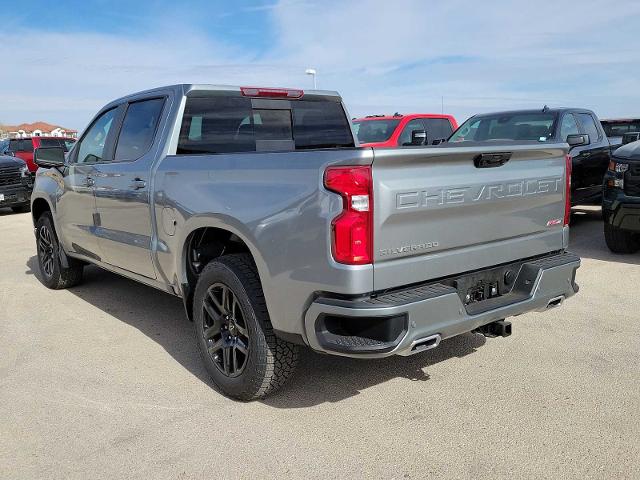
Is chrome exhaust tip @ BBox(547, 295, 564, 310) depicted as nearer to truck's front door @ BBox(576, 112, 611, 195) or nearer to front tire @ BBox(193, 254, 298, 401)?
front tire @ BBox(193, 254, 298, 401)

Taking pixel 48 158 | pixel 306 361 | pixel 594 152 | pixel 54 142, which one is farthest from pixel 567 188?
pixel 54 142

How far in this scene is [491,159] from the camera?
3176mm

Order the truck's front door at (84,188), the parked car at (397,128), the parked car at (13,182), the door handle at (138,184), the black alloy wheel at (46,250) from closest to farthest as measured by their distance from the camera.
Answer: the door handle at (138,184), the truck's front door at (84,188), the black alloy wheel at (46,250), the parked car at (397,128), the parked car at (13,182)

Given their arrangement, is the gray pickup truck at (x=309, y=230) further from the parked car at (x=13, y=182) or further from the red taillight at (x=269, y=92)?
the parked car at (x=13, y=182)

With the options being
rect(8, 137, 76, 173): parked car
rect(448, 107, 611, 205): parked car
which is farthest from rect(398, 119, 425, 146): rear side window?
rect(8, 137, 76, 173): parked car

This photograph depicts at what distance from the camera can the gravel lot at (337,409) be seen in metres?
2.81

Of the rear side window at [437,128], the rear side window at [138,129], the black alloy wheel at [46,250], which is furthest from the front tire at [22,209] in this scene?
the rear side window at [138,129]

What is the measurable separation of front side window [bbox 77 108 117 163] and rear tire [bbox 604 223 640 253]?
565 centimetres

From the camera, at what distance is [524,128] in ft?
27.6

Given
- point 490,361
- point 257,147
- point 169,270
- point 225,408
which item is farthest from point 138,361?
point 490,361

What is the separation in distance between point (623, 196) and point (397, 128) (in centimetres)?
547

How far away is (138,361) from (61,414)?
31.7 inches

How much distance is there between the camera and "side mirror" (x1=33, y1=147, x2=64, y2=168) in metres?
5.39

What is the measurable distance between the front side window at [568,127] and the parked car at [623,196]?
131 cm
